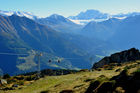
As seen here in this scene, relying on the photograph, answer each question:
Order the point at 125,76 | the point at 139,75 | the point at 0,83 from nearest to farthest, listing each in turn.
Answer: the point at 139,75
the point at 125,76
the point at 0,83

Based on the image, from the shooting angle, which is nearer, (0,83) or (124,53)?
(0,83)

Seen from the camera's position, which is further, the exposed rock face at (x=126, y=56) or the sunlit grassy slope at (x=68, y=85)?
the exposed rock face at (x=126, y=56)

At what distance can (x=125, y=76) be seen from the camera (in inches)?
1554

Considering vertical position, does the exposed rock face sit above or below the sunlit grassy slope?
above

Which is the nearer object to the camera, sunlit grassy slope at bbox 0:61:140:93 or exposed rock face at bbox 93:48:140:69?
sunlit grassy slope at bbox 0:61:140:93

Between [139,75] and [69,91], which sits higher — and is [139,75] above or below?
above

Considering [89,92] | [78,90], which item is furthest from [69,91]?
[89,92]

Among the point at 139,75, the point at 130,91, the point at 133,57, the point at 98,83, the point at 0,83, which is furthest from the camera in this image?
the point at 133,57

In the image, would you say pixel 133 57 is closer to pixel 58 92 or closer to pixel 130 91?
pixel 58 92

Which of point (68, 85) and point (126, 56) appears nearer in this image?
point (68, 85)

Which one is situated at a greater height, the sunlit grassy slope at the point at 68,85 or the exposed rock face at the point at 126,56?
the exposed rock face at the point at 126,56

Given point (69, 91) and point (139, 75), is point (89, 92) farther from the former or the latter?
point (139, 75)

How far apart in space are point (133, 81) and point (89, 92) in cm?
941

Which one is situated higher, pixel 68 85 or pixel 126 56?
pixel 126 56
